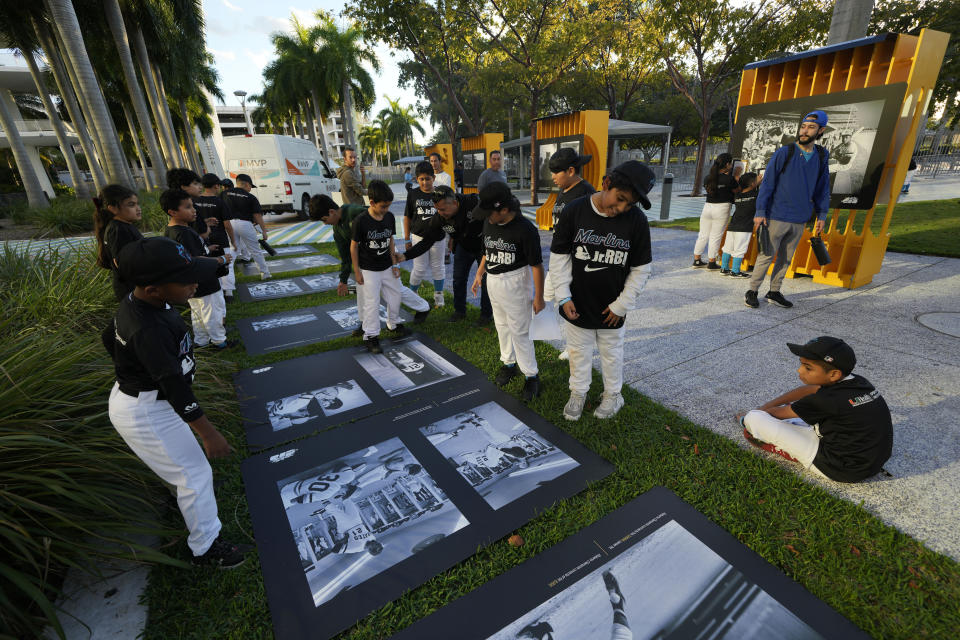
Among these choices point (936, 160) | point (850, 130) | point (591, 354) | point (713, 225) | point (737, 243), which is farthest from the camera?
point (936, 160)

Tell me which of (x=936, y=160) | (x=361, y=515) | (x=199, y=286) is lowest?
(x=361, y=515)

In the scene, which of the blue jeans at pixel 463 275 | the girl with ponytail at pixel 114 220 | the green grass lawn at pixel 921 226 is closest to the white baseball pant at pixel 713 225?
the green grass lawn at pixel 921 226

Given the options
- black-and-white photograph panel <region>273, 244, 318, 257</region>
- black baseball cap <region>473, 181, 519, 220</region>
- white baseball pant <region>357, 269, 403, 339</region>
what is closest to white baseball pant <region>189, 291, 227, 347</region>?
white baseball pant <region>357, 269, 403, 339</region>

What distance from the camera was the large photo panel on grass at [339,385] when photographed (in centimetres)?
337

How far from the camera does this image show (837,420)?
233 cm

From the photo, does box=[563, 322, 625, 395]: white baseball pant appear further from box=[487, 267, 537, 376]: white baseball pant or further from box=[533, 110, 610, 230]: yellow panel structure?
box=[533, 110, 610, 230]: yellow panel structure

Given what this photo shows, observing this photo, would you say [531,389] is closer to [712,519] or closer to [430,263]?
[712,519]

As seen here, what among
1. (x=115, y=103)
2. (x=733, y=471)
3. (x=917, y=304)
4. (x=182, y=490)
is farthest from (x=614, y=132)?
(x=115, y=103)

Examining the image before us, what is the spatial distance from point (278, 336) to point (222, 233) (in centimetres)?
208

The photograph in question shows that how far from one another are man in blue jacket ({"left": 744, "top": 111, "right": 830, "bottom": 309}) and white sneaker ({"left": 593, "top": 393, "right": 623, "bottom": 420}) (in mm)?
3381

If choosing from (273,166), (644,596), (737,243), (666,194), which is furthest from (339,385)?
(273,166)

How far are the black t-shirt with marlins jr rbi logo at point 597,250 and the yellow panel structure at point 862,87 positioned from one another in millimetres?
4912

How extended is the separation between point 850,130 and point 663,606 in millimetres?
6911

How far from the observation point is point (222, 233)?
5902 millimetres
